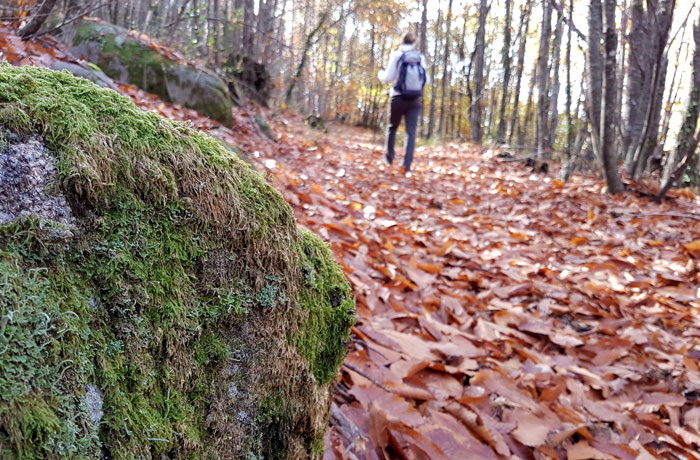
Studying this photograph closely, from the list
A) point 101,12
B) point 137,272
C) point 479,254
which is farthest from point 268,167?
point 101,12

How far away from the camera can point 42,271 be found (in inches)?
28.2

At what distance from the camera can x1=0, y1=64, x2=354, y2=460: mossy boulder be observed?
0.67 m

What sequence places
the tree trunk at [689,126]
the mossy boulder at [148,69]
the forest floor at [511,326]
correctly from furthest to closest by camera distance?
the mossy boulder at [148,69] < the tree trunk at [689,126] < the forest floor at [511,326]

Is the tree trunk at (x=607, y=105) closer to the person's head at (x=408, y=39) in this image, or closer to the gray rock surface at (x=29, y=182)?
the person's head at (x=408, y=39)

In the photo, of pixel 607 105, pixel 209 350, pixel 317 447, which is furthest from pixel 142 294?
pixel 607 105

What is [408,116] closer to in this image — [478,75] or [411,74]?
[411,74]

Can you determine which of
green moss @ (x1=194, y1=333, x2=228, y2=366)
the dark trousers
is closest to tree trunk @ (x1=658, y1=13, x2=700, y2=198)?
the dark trousers

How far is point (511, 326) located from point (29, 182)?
2698 millimetres

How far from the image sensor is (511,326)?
110 inches

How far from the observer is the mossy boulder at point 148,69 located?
6.01 m

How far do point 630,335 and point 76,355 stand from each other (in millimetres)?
3092

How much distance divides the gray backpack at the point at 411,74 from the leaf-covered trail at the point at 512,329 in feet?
8.34

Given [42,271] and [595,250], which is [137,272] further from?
[595,250]

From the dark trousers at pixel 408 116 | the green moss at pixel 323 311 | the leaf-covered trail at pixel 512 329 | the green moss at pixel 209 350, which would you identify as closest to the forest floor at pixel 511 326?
the leaf-covered trail at pixel 512 329
